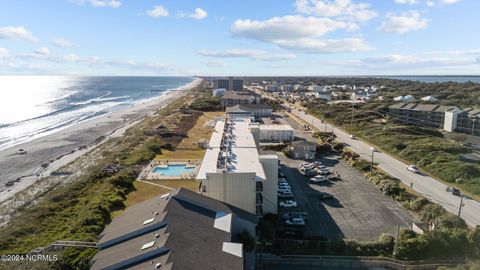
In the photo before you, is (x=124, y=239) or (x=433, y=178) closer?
(x=124, y=239)

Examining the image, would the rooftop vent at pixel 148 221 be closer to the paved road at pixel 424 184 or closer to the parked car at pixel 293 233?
the parked car at pixel 293 233

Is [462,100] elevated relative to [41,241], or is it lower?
elevated

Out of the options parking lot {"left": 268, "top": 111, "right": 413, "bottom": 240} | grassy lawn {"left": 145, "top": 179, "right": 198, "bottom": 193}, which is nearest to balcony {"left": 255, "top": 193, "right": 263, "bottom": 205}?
parking lot {"left": 268, "top": 111, "right": 413, "bottom": 240}

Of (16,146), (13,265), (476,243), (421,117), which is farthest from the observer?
(421,117)

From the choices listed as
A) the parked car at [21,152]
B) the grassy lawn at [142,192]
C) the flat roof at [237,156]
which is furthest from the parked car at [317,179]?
the parked car at [21,152]

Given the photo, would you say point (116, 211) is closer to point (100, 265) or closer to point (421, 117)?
point (100, 265)

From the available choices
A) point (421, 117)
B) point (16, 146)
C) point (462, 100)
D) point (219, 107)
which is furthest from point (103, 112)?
point (462, 100)

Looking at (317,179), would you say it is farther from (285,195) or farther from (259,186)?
(259,186)

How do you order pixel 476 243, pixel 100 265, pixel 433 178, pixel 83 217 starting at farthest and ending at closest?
pixel 433 178
pixel 83 217
pixel 476 243
pixel 100 265
